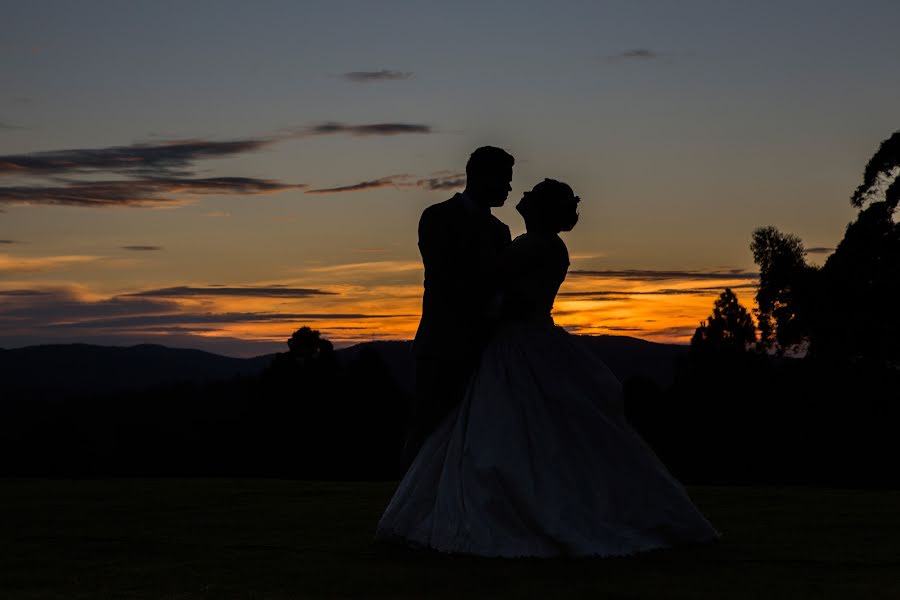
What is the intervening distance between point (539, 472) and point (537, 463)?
0.31ft

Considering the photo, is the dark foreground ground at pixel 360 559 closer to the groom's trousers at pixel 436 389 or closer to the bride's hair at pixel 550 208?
the groom's trousers at pixel 436 389

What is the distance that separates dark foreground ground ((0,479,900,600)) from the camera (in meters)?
7.59

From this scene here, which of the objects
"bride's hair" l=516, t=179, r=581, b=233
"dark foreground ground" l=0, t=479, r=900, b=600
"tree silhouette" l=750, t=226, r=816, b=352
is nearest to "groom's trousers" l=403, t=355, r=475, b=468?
"dark foreground ground" l=0, t=479, r=900, b=600

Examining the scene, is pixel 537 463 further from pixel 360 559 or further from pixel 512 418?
pixel 360 559

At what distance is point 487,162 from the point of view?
10617 millimetres

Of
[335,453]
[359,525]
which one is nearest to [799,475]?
[335,453]

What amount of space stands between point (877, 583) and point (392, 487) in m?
12.4

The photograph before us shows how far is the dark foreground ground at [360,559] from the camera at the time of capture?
7.59 meters

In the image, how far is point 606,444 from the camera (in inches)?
382

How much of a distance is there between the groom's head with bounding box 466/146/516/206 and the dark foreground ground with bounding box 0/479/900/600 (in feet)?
11.9

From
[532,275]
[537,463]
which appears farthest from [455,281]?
[537,463]

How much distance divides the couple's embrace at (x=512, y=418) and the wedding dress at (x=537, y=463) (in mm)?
12

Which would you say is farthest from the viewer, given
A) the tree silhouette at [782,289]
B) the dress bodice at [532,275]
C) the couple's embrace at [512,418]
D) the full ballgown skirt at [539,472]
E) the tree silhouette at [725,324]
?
the tree silhouette at [725,324]

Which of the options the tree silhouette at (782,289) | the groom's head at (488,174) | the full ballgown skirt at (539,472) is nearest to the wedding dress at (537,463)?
the full ballgown skirt at (539,472)
